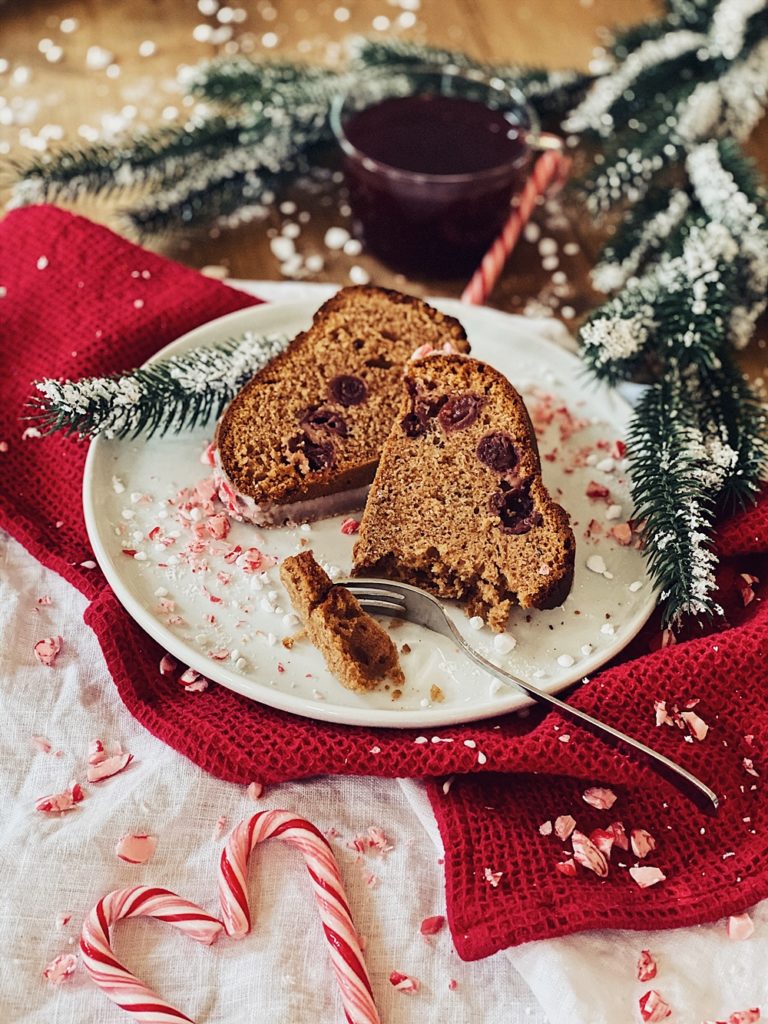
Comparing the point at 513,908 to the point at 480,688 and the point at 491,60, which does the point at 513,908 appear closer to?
the point at 480,688

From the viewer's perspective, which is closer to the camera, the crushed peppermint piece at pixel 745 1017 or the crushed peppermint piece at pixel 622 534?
the crushed peppermint piece at pixel 745 1017

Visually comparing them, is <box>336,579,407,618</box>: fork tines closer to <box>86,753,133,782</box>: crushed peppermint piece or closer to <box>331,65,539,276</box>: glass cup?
<box>86,753,133,782</box>: crushed peppermint piece

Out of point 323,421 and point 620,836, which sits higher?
point 323,421

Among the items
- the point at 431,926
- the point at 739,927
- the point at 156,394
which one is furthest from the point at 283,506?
the point at 739,927

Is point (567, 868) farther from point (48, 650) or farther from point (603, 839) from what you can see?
point (48, 650)

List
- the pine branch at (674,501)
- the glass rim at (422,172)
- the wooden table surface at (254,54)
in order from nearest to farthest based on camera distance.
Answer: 1. the pine branch at (674,501)
2. the glass rim at (422,172)
3. the wooden table surface at (254,54)

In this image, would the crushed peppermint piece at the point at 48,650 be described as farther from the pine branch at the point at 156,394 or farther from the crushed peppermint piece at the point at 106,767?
the pine branch at the point at 156,394

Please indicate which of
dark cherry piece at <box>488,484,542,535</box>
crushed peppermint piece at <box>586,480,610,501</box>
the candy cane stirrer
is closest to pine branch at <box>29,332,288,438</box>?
dark cherry piece at <box>488,484,542,535</box>

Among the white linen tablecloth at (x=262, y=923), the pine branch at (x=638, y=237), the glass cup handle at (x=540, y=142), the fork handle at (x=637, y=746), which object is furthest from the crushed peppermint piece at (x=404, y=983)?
the glass cup handle at (x=540, y=142)
